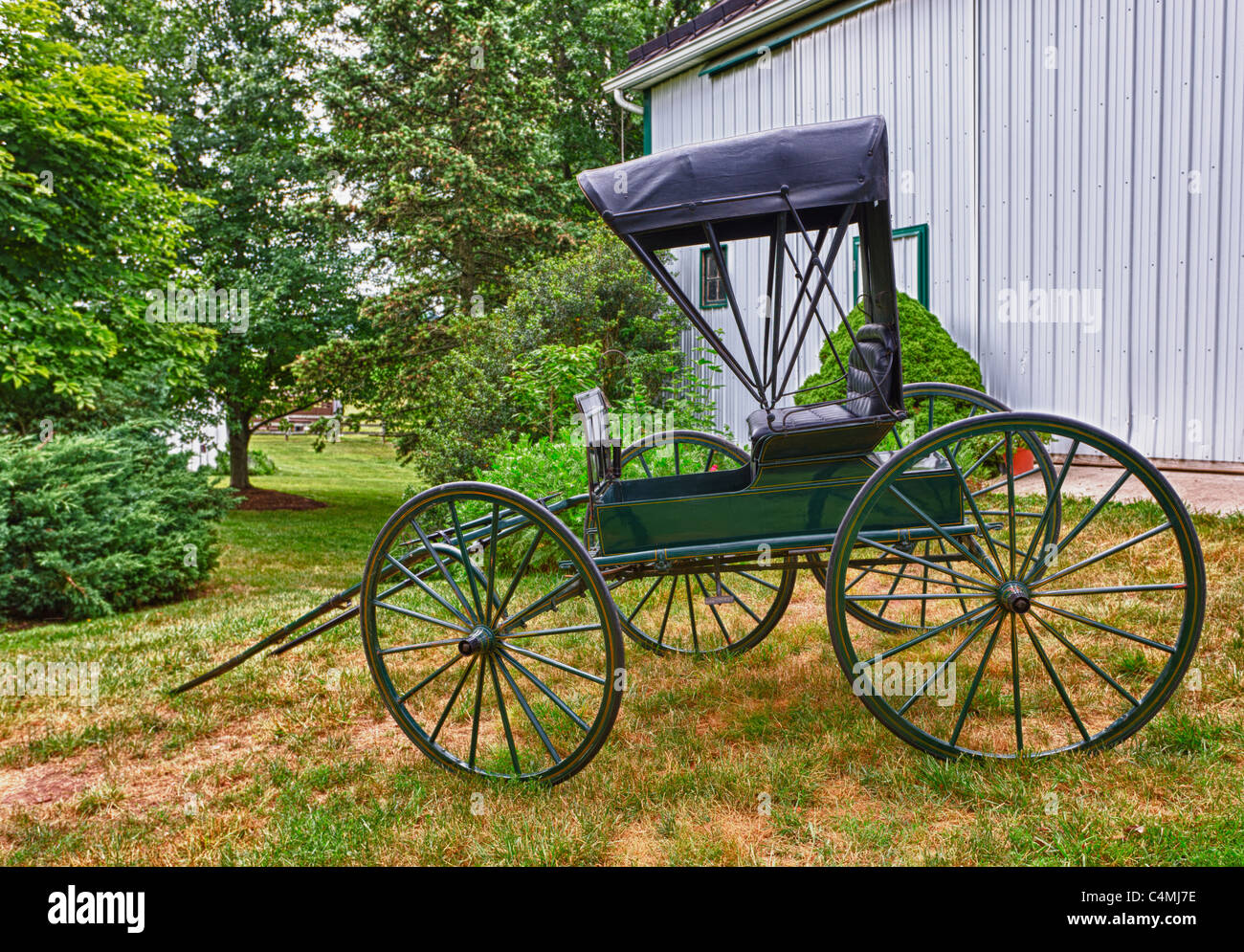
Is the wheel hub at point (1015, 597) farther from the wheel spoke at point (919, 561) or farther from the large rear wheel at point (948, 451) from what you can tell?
the large rear wheel at point (948, 451)

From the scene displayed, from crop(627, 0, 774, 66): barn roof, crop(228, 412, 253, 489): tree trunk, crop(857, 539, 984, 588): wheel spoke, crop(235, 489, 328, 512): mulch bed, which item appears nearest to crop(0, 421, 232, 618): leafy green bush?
crop(857, 539, 984, 588): wheel spoke

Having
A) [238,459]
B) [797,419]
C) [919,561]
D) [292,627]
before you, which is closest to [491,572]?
[292,627]

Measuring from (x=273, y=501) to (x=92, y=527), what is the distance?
13.7 metres

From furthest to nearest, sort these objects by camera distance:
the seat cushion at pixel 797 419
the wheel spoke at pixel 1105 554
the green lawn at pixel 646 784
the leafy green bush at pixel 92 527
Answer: the leafy green bush at pixel 92 527, the seat cushion at pixel 797 419, the wheel spoke at pixel 1105 554, the green lawn at pixel 646 784

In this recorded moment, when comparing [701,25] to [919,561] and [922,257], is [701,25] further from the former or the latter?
[919,561]

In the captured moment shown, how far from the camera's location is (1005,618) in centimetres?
378

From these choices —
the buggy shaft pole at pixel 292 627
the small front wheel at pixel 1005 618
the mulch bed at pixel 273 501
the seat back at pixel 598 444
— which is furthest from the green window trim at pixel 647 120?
the mulch bed at pixel 273 501

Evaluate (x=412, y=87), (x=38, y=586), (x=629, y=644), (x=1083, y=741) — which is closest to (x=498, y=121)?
(x=412, y=87)

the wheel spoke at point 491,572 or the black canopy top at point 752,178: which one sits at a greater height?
the black canopy top at point 752,178

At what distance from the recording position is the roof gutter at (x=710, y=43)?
11086mm

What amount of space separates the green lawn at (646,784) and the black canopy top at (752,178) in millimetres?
2080

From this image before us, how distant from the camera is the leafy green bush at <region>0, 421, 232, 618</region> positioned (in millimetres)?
8555

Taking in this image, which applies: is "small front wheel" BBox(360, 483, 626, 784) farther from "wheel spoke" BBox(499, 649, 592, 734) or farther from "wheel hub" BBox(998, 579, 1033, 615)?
"wheel hub" BBox(998, 579, 1033, 615)
